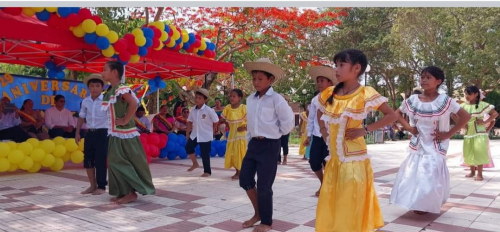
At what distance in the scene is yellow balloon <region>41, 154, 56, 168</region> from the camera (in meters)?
7.97

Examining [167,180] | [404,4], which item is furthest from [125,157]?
[404,4]

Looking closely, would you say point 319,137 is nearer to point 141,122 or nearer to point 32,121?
point 141,122

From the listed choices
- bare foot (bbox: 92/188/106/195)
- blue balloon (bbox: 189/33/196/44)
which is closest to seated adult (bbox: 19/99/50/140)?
blue balloon (bbox: 189/33/196/44)

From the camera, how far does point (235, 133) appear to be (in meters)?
7.59

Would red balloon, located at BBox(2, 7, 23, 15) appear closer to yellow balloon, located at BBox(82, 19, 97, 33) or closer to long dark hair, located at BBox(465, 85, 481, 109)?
yellow balloon, located at BBox(82, 19, 97, 33)

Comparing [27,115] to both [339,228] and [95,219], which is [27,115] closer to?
[95,219]

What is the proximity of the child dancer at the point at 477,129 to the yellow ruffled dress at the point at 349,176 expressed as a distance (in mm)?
5158

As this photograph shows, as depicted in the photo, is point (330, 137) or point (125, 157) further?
point (125, 157)

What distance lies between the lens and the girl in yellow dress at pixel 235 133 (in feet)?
24.4

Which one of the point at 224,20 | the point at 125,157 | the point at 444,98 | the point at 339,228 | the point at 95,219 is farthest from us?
the point at 224,20

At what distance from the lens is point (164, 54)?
399 inches

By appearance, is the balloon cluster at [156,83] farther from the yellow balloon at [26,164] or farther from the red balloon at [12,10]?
the red balloon at [12,10]

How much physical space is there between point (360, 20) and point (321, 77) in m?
22.5

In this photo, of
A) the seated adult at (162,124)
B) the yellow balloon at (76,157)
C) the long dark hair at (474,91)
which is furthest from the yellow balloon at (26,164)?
the long dark hair at (474,91)
